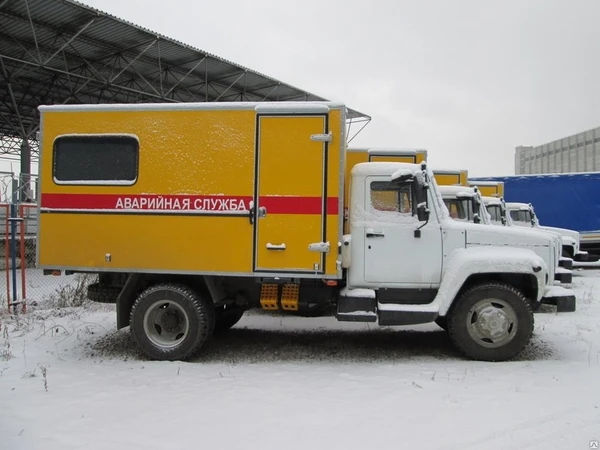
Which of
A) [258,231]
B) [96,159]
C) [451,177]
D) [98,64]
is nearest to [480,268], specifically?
[258,231]

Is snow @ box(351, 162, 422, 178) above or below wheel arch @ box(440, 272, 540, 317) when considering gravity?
above

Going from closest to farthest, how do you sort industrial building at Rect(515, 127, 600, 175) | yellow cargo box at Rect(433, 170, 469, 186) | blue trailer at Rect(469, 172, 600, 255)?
yellow cargo box at Rect(433, 170, 469, 186) → blue trailer at Rect(469, 172, 600, 255) → industrial building at Rect(515, 127, 600, 175)

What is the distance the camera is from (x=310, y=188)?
5574 mm

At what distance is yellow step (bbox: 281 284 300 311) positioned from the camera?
578cm

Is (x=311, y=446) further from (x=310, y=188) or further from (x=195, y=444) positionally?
(x=310, y=188)

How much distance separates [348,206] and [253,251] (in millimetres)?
1385

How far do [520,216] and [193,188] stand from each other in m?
10.8

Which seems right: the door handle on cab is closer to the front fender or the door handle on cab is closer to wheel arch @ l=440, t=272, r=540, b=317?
the front fender

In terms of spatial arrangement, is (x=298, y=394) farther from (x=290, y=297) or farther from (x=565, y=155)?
(x=565, y=155)

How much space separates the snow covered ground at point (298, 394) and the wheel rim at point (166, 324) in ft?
1.09

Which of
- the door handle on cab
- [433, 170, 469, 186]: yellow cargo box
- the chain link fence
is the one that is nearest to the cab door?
the door handle on cab

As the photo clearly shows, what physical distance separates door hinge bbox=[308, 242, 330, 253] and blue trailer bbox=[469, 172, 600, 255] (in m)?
13.0

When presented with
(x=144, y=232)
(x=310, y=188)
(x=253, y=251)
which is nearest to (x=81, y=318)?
(x=144, y=232)

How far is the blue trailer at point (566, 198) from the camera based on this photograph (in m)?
17.0
